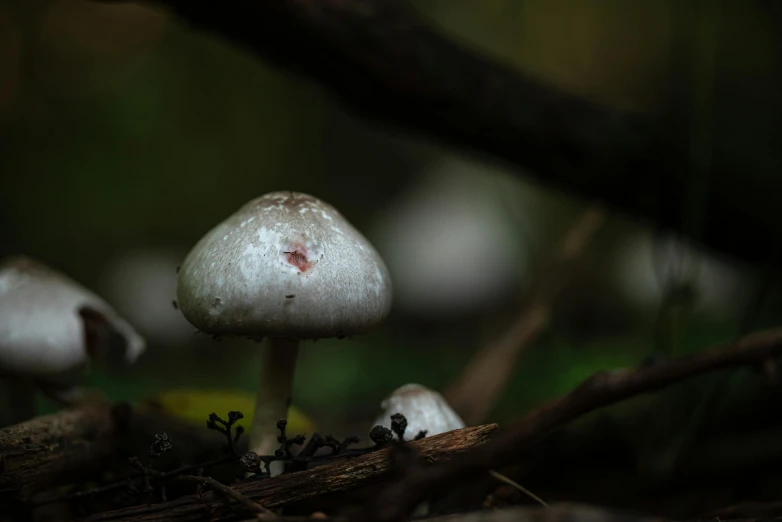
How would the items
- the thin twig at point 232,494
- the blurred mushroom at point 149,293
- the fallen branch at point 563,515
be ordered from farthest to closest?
1. the blurred mushroom at point 149,293
2. the thin twig at point 232,494
3. the fallen branch at point 563,515

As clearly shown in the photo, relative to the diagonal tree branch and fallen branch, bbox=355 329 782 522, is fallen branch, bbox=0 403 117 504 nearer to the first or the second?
fallen branch, bbox=355 329 782 522

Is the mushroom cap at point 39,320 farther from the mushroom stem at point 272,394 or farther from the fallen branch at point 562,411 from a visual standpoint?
the fallen branch at point 562,411

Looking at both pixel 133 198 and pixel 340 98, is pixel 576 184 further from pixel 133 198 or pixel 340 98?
pixel 133 198

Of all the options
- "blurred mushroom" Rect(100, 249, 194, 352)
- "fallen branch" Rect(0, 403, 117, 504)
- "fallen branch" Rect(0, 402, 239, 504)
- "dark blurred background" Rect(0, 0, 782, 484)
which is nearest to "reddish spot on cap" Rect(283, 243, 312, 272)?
"fallen branch" Rect(0, 402, 239, 504)

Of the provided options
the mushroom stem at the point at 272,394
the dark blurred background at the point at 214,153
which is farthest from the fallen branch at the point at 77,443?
the dark blurred background at the point at 214,153

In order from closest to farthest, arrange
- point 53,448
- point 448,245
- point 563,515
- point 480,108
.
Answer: point 563,515
point 53,448
point 480,108
point 448,245

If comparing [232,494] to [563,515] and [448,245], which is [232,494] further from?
[448,245]

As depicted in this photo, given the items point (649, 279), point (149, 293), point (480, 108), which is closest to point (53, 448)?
point (480, 108)
